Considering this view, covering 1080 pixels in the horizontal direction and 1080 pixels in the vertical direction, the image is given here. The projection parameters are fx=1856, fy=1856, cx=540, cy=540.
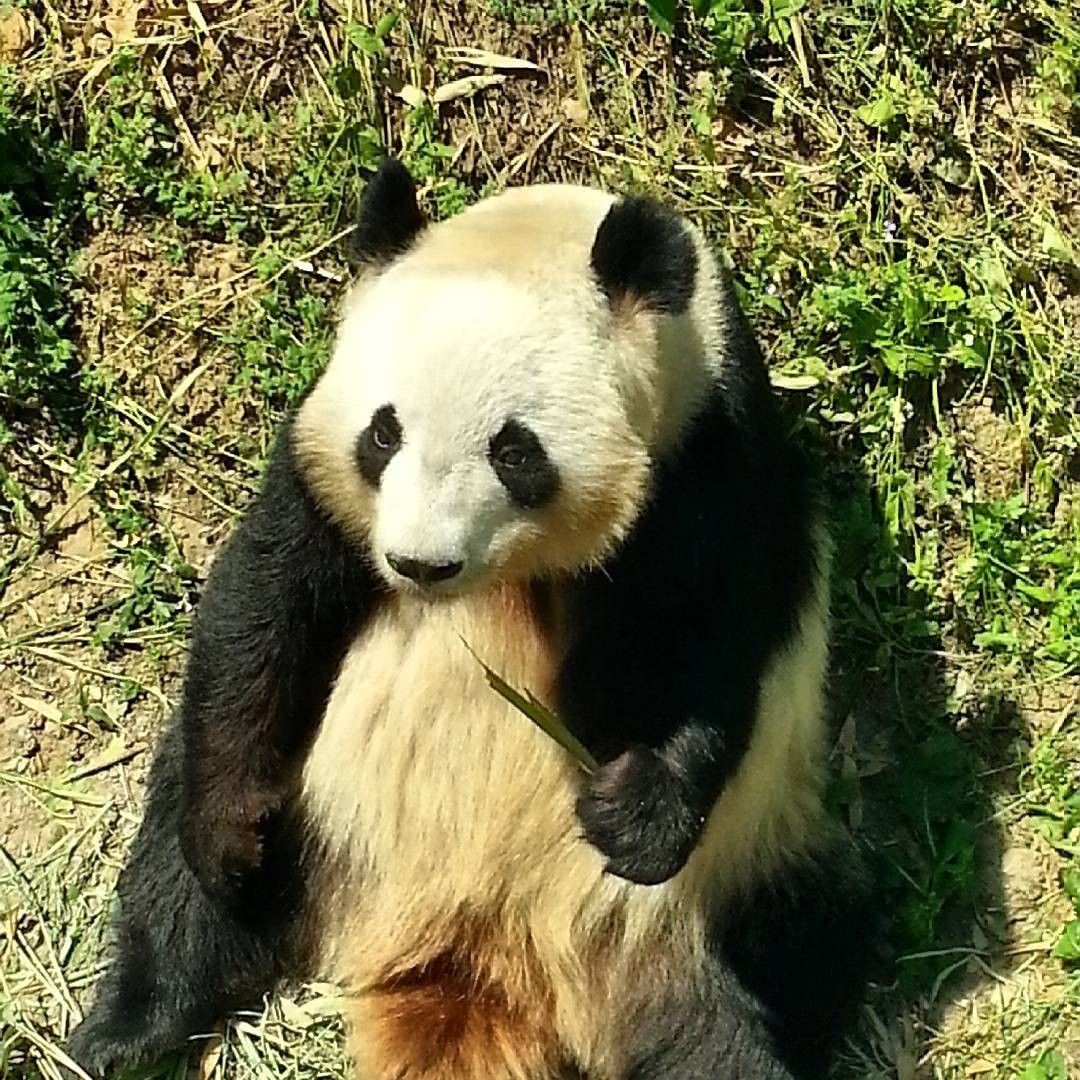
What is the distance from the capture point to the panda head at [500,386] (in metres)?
2.88

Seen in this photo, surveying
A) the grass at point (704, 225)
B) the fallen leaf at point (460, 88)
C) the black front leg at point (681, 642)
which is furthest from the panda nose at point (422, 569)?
the fallen leaf at point (460, 88)

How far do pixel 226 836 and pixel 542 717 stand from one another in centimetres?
71

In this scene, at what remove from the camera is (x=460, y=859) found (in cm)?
351

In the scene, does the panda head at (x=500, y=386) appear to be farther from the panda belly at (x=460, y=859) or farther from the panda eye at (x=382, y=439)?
the panda belly at (x=460, y=859)

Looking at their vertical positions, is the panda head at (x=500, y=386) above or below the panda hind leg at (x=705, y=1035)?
above

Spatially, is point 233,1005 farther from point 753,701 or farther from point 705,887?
point 753,701

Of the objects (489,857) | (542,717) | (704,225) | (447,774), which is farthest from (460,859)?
(704,225)

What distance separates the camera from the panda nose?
2.80 metres

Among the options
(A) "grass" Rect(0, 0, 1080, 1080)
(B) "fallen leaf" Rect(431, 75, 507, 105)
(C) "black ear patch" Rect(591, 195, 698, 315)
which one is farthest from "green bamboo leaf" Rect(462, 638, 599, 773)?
A: (B) "fallen leaf" Rect(431, 75, 507, 105)

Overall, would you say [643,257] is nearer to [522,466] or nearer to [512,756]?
[522,466]

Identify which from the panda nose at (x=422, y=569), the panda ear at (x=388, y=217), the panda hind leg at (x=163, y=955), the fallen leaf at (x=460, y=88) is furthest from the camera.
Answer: the fallen leaf at (x=460, y=88)

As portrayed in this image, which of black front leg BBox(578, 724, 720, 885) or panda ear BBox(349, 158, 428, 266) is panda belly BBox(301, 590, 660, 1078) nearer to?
black front leg BBox(578, 724, 720, 885)

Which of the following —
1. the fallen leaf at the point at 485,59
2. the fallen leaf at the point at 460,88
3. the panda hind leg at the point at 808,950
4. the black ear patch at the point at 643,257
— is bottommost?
the panda hind leg at the point at 808,950

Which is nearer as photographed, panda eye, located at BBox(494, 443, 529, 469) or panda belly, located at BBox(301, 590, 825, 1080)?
panda eye, located at BBox(494, 443, 529, 469)
